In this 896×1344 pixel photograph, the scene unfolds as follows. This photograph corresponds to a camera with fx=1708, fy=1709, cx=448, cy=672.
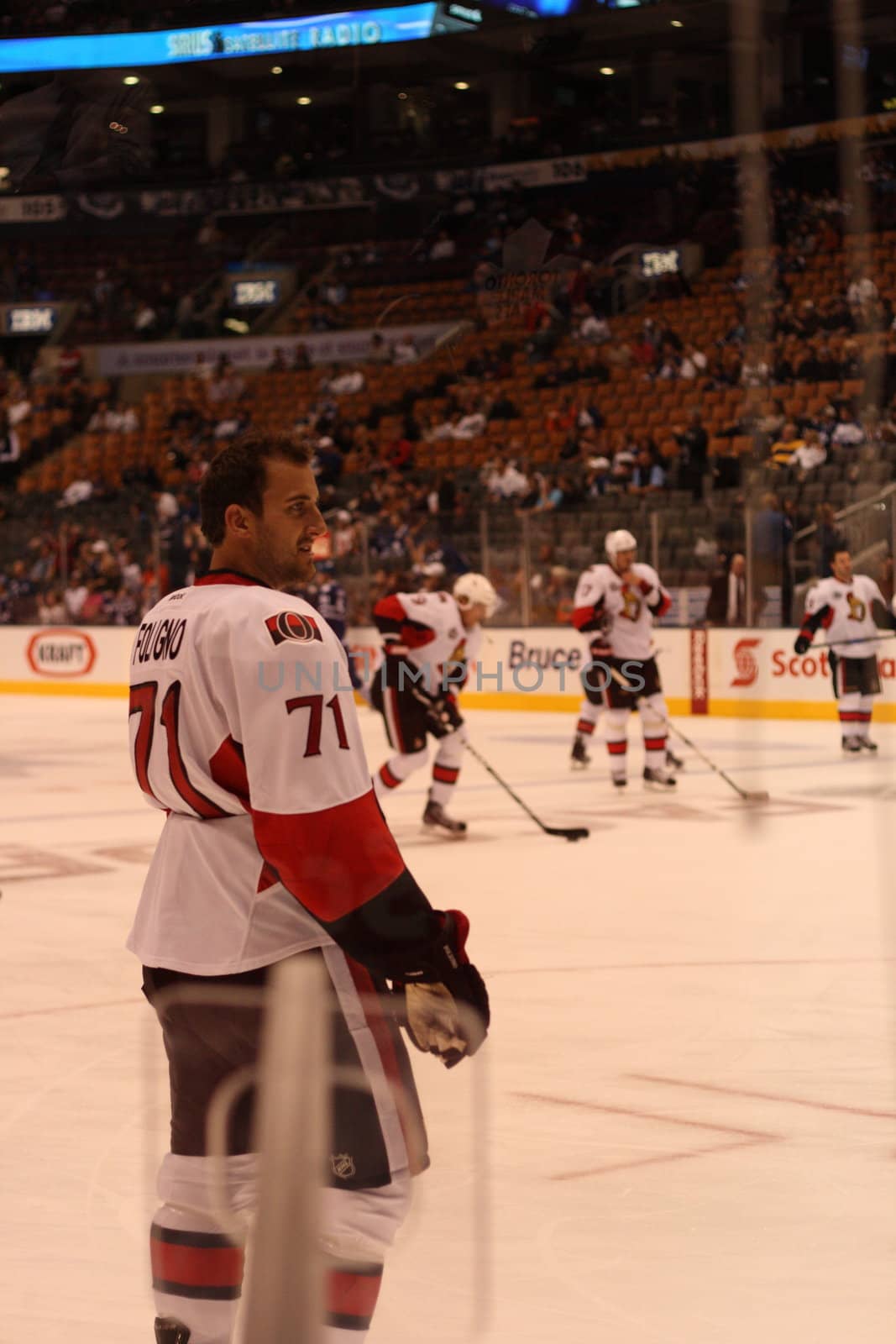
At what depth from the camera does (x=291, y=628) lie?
6.20 ft

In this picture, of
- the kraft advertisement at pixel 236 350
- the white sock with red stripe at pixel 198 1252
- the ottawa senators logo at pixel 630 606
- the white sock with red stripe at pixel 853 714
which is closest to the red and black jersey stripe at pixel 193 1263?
the white sock with red stripe at pixel 198 1252

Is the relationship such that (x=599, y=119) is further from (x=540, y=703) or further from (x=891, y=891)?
(x=891, y=891)

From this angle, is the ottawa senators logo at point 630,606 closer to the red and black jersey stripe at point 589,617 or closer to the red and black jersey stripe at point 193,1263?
the red and black jersey stripe at point 589,617

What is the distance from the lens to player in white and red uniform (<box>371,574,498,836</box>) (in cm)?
821

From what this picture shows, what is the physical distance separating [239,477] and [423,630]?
6.17m

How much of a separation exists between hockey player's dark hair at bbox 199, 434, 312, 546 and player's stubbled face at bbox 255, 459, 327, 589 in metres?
0.01

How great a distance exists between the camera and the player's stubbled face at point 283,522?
206 centimetres

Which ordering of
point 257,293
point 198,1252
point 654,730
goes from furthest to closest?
1. point 257,293
2. point 654,730
3. point 198,1252

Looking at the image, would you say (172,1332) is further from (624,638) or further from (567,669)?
(567,669)

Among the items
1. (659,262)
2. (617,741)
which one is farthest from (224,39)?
(659,262)

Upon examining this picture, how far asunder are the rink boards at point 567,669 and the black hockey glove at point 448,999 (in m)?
11.0

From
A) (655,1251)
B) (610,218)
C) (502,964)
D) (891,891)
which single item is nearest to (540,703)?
(610,218)

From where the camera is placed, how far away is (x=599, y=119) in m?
13.4

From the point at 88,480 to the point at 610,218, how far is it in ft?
33.9
